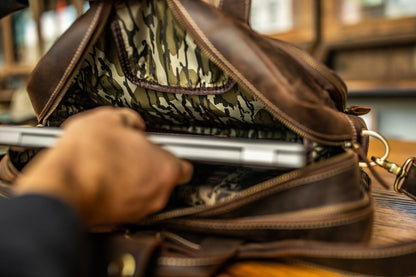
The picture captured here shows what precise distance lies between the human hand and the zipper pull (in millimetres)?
265

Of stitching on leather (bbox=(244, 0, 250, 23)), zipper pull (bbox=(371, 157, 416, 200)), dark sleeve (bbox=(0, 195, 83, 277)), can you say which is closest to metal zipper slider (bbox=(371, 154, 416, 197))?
zipper pull (bbox=(371, 157, 416, 200))

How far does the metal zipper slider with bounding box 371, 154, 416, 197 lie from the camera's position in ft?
1.35

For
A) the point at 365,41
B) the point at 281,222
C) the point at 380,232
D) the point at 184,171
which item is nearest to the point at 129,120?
the point at 184,171

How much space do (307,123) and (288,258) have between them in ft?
0.43

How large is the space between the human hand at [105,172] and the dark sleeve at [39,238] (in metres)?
0.01

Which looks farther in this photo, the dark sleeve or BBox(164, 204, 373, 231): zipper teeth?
BBox(164, 204, 373, 231): zipper teeth

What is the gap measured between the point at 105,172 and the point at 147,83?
218 mm

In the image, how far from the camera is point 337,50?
6.33 feet

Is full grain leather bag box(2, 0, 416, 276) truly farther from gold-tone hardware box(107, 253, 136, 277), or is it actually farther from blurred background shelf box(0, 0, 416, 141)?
blurred background shelf box(0, 0, 416, 141)

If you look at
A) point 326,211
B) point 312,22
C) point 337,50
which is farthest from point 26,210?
point 337,50

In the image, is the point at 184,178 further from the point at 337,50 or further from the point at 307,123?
the point at 337,50

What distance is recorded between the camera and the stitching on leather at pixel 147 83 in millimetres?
408

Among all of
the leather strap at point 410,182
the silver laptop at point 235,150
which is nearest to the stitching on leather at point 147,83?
the silver laptop at point 235,150

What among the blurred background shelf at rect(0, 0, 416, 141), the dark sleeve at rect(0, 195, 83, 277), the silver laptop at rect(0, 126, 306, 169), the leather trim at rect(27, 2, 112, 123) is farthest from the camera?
the blurred background shelf at rect(0, 0, 416, 141)
